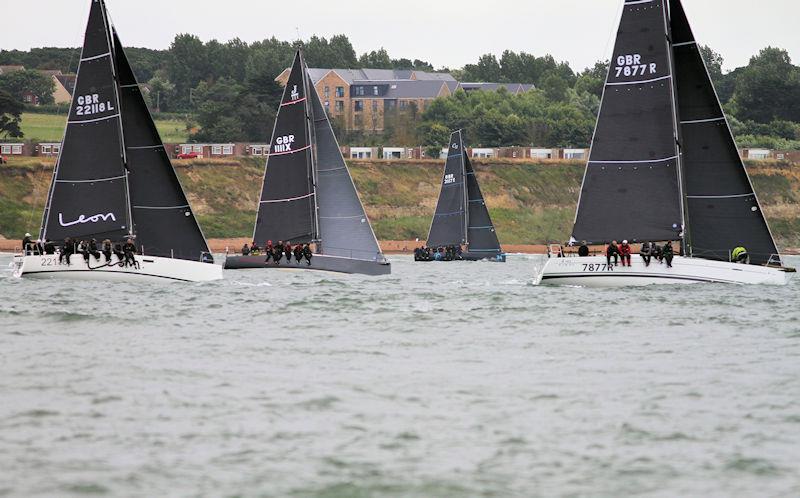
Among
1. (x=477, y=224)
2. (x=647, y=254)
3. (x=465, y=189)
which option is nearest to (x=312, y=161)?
(x=647, y=254)

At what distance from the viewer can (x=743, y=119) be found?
16475cm

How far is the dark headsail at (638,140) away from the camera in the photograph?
1596 inches

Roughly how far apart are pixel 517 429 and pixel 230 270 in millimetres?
35127

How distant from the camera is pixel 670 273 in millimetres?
40094

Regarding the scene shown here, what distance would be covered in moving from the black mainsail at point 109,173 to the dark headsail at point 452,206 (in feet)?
130

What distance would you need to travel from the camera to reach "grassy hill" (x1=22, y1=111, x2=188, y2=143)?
468 ft

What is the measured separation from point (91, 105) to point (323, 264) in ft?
31.6

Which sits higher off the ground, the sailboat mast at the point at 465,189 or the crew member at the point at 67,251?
the sailboat mast at the point at 465,189

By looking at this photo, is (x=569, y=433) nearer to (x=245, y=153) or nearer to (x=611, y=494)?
(x=611, y=494)

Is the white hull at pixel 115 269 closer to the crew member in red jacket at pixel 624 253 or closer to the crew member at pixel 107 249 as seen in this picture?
the crew member at pixel 107 249

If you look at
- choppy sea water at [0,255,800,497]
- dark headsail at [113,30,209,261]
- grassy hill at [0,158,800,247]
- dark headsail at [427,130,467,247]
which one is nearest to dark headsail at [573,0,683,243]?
choppy sea water at [0,255,800,497]

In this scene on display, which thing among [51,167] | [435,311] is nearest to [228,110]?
[51,167]

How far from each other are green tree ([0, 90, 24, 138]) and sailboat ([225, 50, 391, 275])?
8537 cm

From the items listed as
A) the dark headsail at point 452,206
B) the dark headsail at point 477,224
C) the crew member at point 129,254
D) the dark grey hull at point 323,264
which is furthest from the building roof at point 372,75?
the crew member at point 129,254
